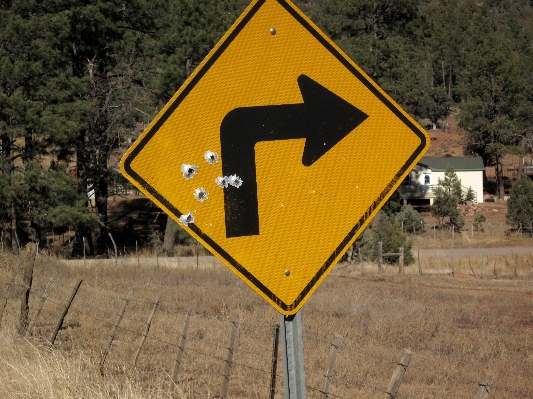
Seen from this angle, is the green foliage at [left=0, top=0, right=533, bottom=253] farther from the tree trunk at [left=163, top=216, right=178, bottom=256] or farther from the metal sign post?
the metal sign post

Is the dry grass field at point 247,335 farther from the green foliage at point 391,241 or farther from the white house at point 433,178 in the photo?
the white house at point 433,178

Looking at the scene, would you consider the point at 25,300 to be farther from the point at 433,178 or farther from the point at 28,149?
the point at 433,178

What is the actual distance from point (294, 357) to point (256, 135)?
83 centimetres

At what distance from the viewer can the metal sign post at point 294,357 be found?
277cm

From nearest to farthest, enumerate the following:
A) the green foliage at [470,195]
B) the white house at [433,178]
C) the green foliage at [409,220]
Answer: the green foliage at [409,220] → the green foliage at [470,195] → the white house at [433,178]

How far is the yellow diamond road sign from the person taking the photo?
282cm

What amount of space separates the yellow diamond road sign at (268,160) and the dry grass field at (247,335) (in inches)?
96.8

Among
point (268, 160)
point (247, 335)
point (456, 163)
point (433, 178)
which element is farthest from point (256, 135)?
point (456, 163)

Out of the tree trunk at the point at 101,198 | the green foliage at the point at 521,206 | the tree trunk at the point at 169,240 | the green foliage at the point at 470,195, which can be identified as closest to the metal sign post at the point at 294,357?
the tree trunk at the point at 101,198

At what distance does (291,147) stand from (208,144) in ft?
1.02

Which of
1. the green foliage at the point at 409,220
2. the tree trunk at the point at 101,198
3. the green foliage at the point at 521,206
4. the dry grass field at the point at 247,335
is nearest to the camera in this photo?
the dry grass field at the point at 247,335

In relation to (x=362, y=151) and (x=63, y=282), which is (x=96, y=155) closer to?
(x=63, y=282)

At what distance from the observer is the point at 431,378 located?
442 inches

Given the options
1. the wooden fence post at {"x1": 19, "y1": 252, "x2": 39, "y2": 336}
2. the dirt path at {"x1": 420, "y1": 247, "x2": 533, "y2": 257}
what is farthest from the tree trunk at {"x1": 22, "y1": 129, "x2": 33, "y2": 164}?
the wooden fence post at {"x1": 19, "y1": 252, "x2": 39, "y2": 336}
